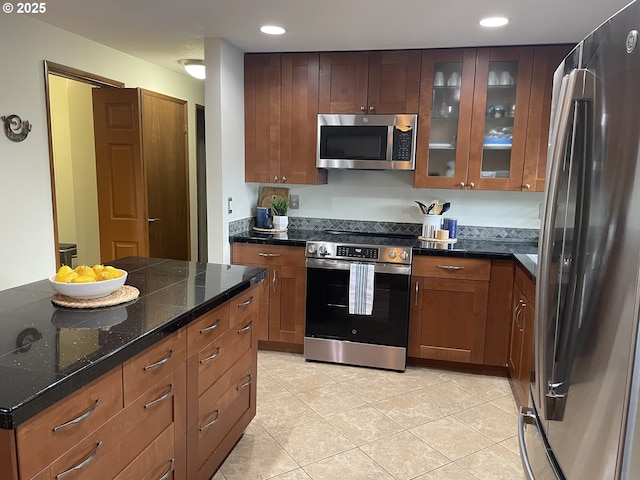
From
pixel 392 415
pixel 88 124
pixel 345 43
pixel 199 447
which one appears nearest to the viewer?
pixel 199 447

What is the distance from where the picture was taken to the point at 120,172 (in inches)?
159

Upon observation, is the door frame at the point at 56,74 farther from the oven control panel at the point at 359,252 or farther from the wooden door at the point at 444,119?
the wooden door at the point at 444,119

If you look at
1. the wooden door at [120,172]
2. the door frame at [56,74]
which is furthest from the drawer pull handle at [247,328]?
the wooden door at [120,172]

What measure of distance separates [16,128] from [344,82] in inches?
87.5

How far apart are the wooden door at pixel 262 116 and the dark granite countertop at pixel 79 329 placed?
168 cm

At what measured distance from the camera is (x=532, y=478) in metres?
1.40

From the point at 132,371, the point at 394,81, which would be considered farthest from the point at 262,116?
the point at 132,371

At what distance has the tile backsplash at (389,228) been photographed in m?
3.72

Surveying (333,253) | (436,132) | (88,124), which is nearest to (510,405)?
(333,253)

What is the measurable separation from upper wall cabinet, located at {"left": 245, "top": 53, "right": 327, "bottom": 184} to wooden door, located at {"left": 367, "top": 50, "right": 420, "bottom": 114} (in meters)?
0.45

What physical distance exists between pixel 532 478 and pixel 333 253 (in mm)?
2143

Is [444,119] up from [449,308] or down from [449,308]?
up

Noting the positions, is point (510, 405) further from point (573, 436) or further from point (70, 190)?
point (70, 190)

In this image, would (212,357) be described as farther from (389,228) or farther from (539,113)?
(539,113)
